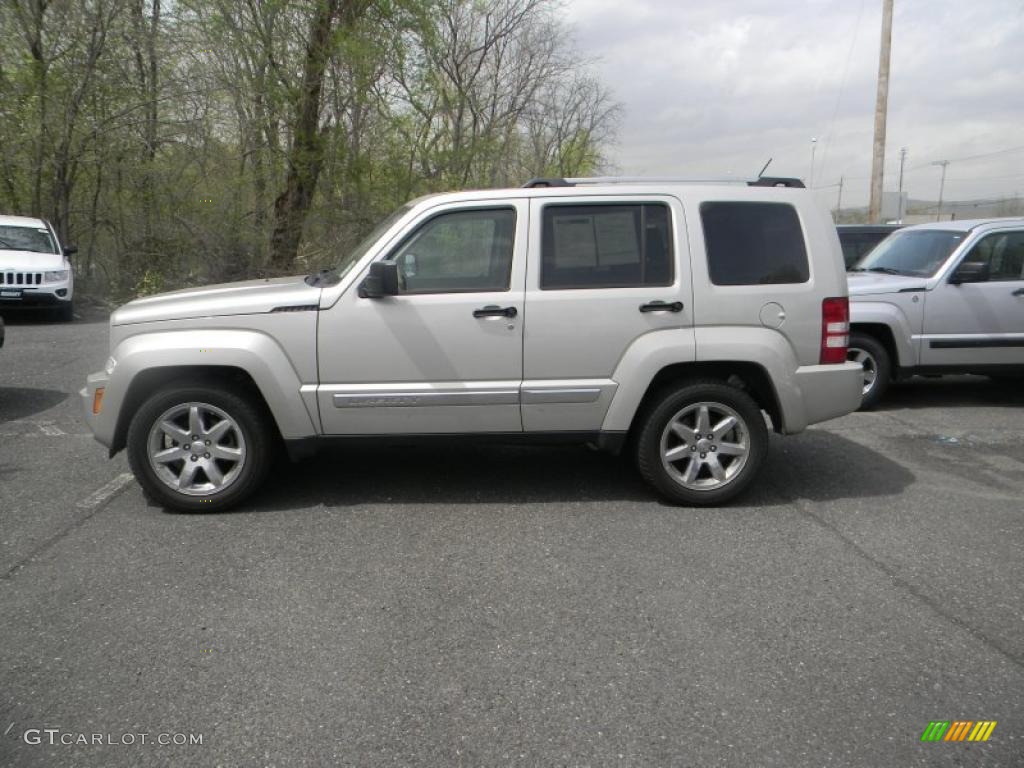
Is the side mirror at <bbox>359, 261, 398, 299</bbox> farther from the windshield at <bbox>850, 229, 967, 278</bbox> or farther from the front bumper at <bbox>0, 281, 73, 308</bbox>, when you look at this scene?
the front bumper at <bbox>0, 281, 73, 308</bbox>

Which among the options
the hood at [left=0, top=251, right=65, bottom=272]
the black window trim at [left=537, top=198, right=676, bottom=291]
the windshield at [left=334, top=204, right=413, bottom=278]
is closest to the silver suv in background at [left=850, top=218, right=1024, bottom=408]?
the black window trim at [left=537, top=198, right=676, bottom=291]

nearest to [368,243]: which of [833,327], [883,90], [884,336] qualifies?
[833,327]

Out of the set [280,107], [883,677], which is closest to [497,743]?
[883,677]

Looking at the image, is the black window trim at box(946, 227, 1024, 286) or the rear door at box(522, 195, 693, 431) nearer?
the rear door at box(522, 195, 693, 431)

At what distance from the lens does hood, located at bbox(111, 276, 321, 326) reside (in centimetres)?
484

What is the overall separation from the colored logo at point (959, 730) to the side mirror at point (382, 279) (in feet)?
10.9

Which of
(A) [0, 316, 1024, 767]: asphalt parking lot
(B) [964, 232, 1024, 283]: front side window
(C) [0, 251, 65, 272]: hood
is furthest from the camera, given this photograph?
(C) [0, 251, 65, 272]: hood

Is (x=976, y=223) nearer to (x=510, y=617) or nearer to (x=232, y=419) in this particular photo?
(x=510, y=617)

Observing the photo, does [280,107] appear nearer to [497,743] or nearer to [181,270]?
[181,270]

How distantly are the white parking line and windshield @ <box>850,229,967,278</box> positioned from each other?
7.29 metres

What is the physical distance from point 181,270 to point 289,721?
16.6 m

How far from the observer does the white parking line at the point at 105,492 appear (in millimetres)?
5109

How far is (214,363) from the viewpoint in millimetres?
4777

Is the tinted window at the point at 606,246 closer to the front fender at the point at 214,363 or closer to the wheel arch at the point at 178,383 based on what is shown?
the front fender at the point at 214,363
